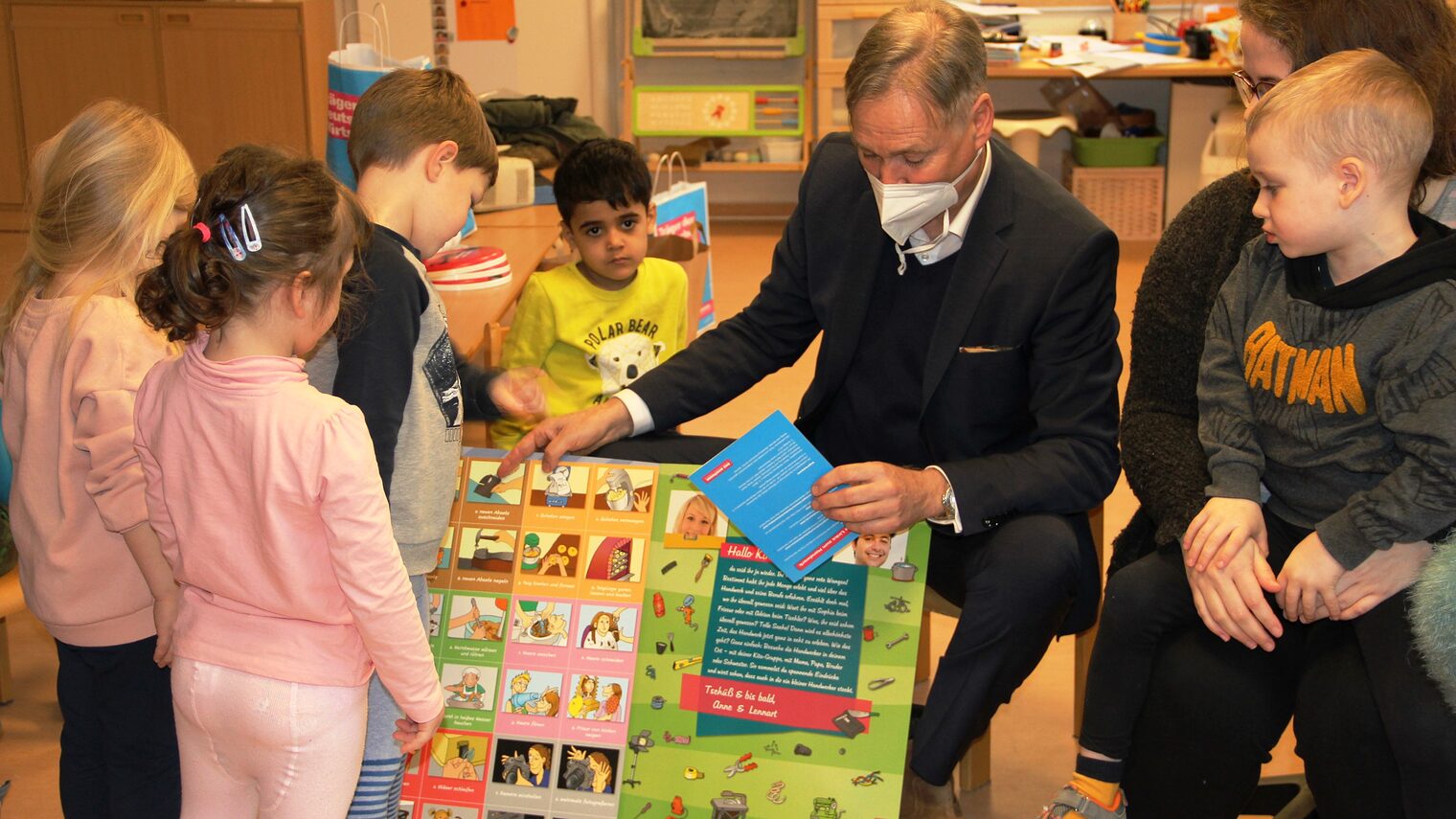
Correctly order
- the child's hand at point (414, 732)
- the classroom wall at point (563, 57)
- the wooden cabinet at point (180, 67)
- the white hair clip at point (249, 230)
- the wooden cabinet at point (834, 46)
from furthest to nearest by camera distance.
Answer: the classroom wall at point (563, 57), the wooden cabinet at point (834, 46), the wooden cabinet at point (180, 67), the child's hand at point (414, 732), the white hair clip at point (249, 230)

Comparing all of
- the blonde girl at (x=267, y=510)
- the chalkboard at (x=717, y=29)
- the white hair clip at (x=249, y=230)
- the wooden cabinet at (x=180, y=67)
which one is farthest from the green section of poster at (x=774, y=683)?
the chalkboard at (x=717, y=29)

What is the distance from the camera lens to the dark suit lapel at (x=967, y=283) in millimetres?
2029

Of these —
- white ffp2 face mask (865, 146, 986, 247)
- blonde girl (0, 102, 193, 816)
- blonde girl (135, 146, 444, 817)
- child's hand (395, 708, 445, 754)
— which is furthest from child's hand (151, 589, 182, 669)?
white ffp2 face mask (865, 146, 986, 247)

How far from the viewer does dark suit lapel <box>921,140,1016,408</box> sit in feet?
6.66

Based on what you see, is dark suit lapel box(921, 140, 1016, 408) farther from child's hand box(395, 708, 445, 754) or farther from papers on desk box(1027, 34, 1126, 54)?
papers on desk box(1027, 34, 1126, 54)

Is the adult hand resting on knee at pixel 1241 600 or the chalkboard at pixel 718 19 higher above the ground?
the chalkboard at pixel 718 19

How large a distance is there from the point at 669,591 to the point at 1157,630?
69 cm

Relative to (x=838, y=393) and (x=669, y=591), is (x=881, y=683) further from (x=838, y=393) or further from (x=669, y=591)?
(x=838, y=393)

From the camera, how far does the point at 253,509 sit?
147cm

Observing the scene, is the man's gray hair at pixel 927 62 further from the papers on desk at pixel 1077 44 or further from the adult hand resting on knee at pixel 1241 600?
the papers on desk at pixel 1077 44

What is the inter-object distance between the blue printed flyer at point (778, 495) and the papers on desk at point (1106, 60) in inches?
168

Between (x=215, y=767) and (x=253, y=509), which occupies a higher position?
(x=253, y=509)

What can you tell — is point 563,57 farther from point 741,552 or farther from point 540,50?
point 741,552

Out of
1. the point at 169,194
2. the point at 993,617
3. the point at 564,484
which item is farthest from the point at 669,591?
the point at 169,194
